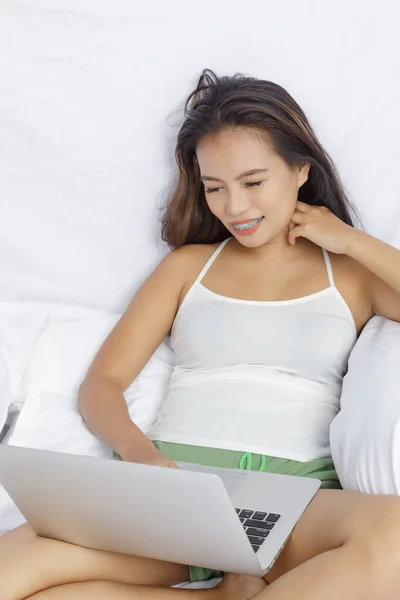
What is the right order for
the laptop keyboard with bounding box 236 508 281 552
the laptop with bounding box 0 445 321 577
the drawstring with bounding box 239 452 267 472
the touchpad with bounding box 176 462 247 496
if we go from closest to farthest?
1. the laptop with bounding box 0 445 321 577
2. the laptop keyboard with bounding box 236 508 281 552
3. the touchpad with bounding box 176 462 247 496
4. the drawstring with bounding box 239 452 267 472

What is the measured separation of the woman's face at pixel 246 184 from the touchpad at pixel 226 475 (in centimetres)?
45

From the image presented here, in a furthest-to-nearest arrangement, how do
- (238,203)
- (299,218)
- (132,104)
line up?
(132,104) < (299,218) < (238,203)

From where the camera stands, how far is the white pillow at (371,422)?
1324 millimetres

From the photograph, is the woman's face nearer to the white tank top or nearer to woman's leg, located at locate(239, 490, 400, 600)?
the white tank top

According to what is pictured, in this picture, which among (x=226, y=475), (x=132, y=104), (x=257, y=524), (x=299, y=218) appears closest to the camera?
(x=257, y=524)

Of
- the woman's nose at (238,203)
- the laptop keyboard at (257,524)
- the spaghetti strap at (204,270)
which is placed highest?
the woman's nose at (238,203)

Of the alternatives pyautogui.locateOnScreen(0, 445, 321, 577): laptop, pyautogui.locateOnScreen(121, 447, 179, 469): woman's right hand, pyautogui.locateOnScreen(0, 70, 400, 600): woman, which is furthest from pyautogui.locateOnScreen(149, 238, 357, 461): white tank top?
pyautogui.locateOnScreen(0, 445, 321, 577): laptop

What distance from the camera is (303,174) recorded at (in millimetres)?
1696

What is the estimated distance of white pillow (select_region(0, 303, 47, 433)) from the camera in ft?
5.37

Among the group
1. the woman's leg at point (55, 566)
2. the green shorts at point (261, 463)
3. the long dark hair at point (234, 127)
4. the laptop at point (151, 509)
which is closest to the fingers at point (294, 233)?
the long dark hair at point (234, 127)

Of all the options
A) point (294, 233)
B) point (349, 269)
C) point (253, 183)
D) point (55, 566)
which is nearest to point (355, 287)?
point (349, 269)

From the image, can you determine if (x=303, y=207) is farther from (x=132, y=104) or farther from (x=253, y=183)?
(x=132, y=104)

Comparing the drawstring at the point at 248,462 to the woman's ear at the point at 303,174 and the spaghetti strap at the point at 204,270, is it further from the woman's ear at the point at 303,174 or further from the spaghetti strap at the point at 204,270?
the woman's ear at the point at 303,174

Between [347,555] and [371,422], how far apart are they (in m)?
0.27
